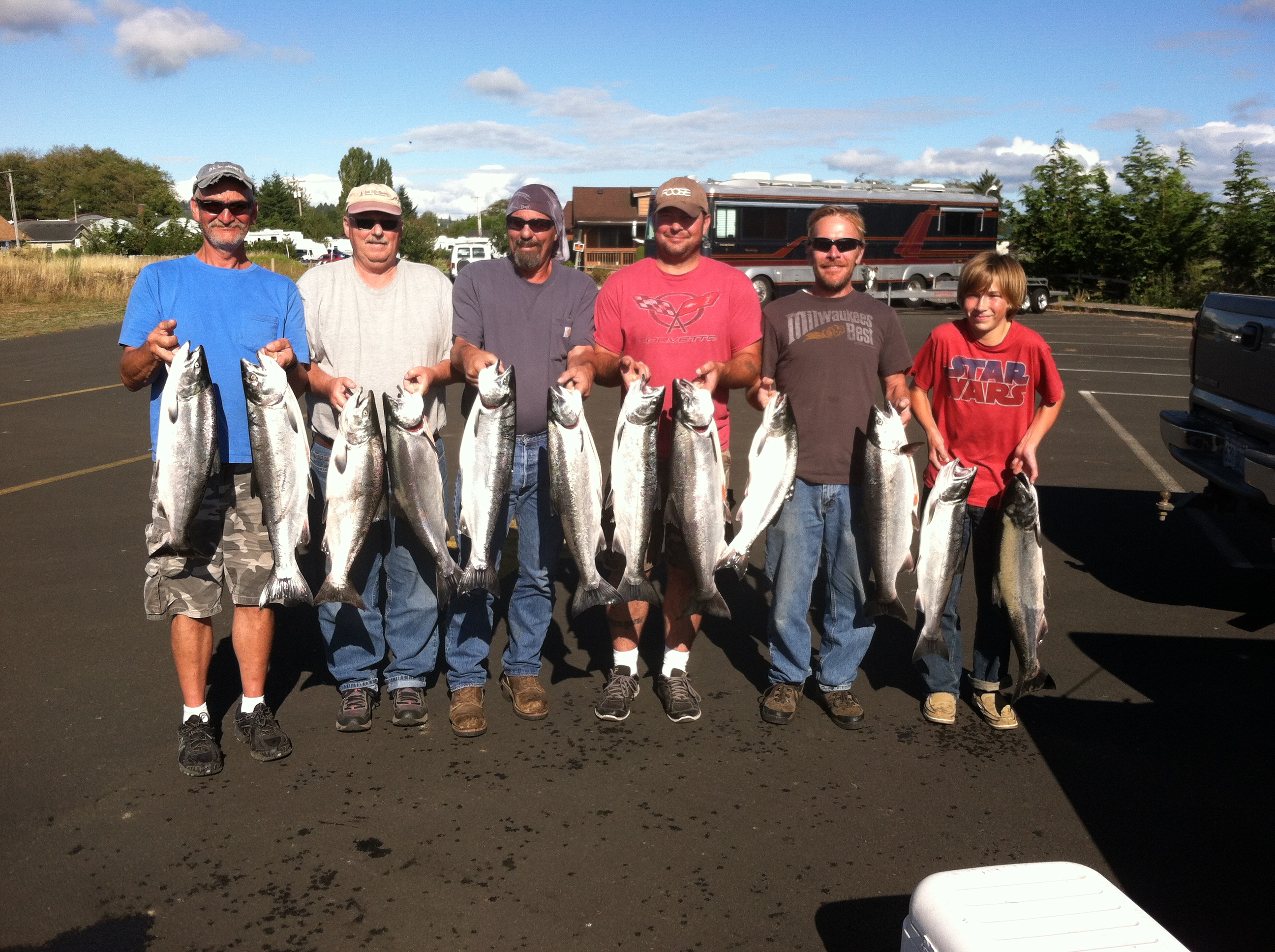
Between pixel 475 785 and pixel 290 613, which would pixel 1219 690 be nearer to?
pixel 475 785

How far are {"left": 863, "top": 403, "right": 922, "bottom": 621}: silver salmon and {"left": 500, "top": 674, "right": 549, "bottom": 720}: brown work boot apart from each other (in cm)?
170

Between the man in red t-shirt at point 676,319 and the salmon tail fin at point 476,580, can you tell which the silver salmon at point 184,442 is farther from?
the man in red t-shirt at point 676,319

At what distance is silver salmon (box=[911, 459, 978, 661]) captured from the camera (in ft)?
14.2

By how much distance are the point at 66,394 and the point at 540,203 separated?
12913mm

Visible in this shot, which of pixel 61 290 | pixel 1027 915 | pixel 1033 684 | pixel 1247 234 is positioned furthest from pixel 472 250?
pixel 1027 915

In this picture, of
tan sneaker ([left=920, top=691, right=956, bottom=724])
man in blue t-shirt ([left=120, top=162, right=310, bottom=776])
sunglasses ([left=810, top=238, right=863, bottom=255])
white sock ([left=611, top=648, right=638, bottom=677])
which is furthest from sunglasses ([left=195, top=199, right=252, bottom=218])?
tan sneaker ([left=920, top=691, right=956, bottom=724])

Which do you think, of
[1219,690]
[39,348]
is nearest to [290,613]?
[1219,690]

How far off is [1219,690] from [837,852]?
9.07 feet

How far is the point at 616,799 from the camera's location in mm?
4086

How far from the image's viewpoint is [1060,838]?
12.5 feet

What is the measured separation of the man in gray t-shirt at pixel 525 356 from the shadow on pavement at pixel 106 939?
1.62 m

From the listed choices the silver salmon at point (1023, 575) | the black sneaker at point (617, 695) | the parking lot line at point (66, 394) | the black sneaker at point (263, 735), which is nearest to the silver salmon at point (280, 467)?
the black sneaker at point (263, 735)

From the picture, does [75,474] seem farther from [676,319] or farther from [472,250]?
[472,250]

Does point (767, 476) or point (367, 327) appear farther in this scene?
point (367, 327)
